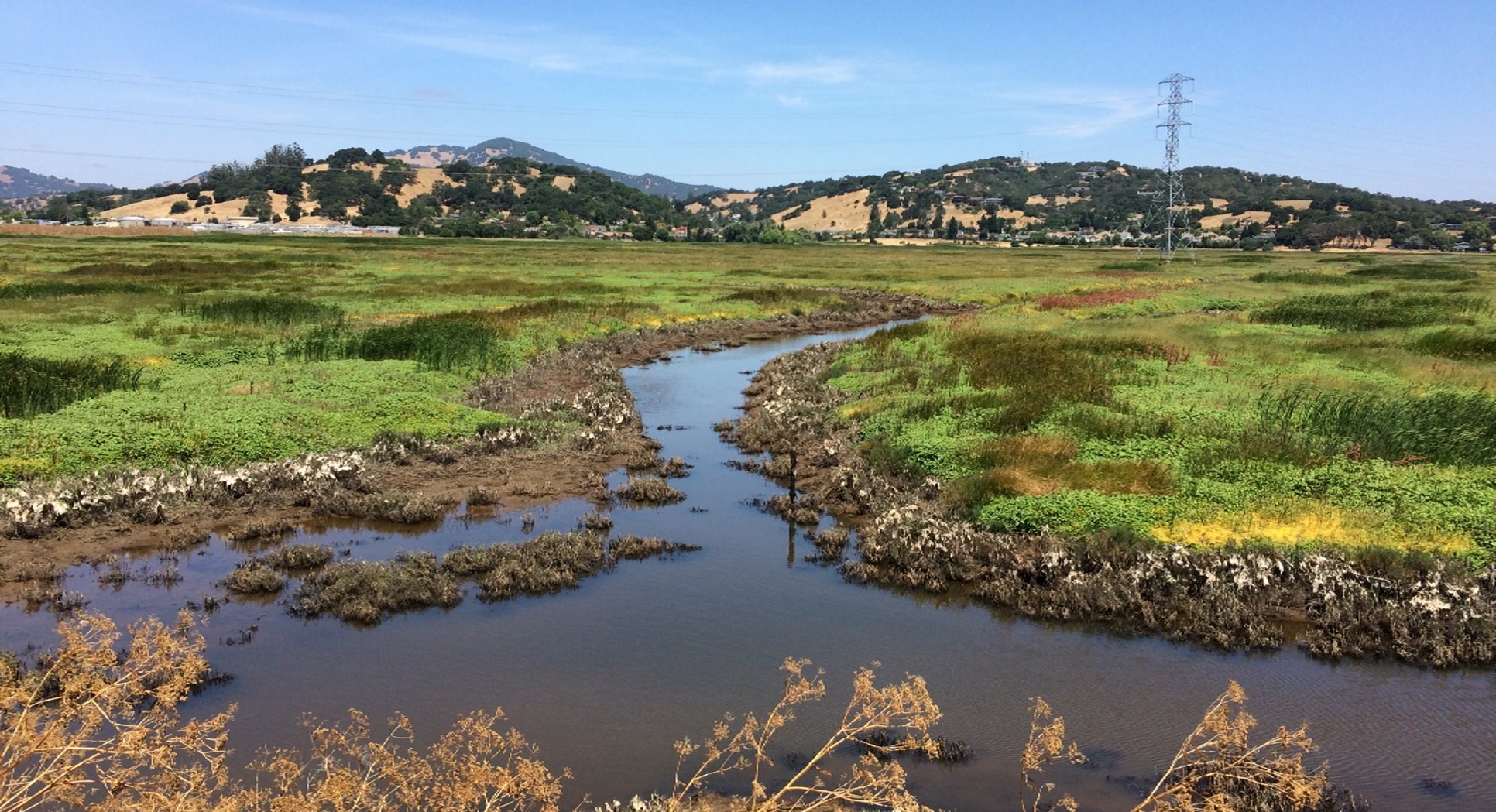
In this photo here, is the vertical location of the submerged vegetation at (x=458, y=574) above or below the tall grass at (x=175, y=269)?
below

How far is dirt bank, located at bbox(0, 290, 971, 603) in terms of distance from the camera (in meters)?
15.0

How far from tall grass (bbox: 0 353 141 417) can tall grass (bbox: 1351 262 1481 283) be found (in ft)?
251

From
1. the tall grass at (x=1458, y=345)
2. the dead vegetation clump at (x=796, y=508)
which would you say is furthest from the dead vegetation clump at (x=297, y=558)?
the tall grass at (x=1458, y=345)

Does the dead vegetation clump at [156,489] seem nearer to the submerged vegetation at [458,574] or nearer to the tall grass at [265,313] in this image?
the submerged vegetation at [458,574]

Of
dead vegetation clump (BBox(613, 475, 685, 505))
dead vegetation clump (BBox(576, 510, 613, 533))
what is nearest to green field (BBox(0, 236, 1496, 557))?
dead vegetation clump (BBox(613, 475, 685, 505))

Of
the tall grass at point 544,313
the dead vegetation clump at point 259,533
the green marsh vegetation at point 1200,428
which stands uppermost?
the tall grass at point 544,313

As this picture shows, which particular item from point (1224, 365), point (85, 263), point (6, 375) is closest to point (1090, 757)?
point (1224, 365)

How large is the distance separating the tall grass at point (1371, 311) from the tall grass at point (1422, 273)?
72.7 ft

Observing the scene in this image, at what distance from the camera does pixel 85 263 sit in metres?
60.8

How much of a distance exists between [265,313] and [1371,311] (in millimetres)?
47322

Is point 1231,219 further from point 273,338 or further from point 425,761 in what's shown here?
point 425,761

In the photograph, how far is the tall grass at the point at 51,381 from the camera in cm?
1978

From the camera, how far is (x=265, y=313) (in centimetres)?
3591

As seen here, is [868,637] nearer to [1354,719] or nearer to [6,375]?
[1354,719]
